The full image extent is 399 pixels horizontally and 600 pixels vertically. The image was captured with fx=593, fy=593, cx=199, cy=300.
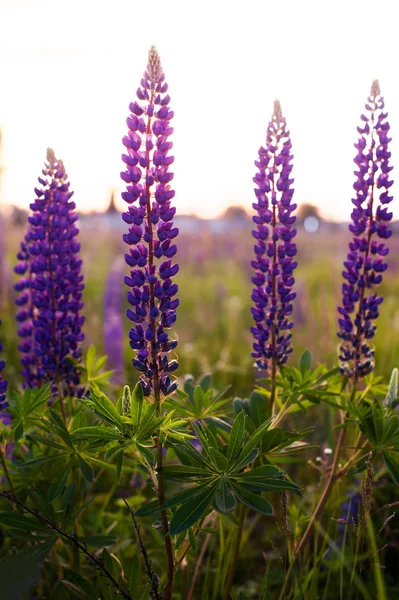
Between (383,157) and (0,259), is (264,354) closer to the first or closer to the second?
(383,157)

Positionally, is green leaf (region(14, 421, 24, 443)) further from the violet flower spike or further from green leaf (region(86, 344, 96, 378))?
the violet flower spike

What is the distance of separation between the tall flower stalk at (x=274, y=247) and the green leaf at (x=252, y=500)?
640 mm

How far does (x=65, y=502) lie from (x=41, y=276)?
967 mm

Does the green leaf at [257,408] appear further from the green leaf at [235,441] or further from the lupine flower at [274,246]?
the green leaf at [235,441]

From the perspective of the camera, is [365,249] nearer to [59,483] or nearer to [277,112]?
[277,112]

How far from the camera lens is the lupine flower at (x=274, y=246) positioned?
8.02ft

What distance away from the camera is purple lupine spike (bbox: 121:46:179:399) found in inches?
79.9

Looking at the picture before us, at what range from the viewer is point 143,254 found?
206cm

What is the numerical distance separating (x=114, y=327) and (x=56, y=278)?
3.25 m

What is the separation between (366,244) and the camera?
2.52 metres

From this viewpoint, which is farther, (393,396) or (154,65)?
(393,396)

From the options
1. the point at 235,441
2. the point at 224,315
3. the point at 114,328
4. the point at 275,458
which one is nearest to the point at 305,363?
the point at 275,458

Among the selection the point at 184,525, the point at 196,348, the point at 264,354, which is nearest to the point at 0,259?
the point at 196,348

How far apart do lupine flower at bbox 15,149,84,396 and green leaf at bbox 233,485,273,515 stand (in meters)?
1.05
